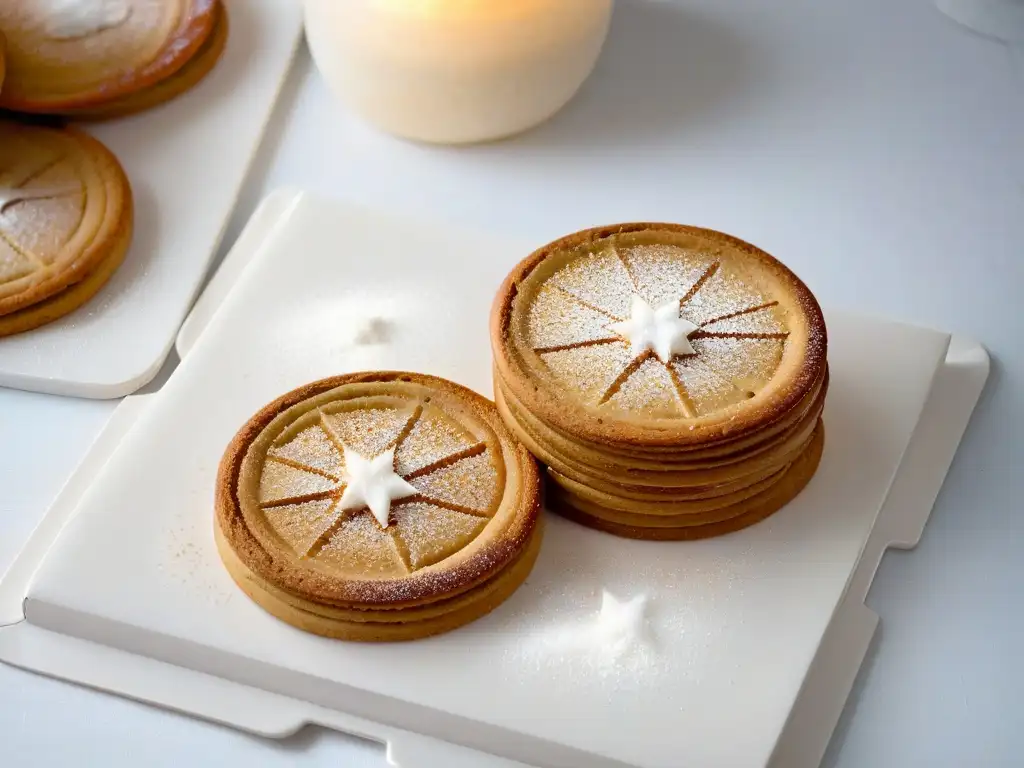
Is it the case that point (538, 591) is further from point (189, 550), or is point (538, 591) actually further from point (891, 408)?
point (891, 408)

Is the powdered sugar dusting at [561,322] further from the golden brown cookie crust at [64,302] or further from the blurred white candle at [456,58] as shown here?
the golden brown cookie crust at [64,302]

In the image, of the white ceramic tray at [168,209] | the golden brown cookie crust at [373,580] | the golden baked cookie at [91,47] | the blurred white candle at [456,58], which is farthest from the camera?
the golden baked cookie at [91,47]

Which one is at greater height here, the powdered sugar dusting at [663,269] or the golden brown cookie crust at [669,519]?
the powdered sugar dusting at [663,269]

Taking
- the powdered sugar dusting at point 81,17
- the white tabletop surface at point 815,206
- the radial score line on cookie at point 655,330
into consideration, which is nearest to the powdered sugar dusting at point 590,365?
the radial score line on cookie at point 655,330

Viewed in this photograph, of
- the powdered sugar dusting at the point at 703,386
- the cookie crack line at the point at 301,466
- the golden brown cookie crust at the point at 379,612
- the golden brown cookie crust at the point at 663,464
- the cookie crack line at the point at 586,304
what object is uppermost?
the cookie crack line at the point at 586,304

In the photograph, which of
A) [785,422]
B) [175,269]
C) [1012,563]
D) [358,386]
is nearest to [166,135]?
[175,269]
